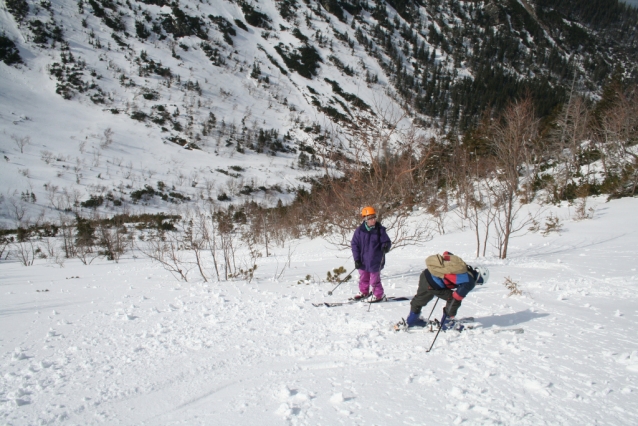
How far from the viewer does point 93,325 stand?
187 inches

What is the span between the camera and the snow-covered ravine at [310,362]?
2631 millimetres

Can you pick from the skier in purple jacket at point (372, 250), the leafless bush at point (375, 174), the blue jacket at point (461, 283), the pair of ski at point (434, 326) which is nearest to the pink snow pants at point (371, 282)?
the skier in purple jacket at point (372, 250)

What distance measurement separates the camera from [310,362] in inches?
139

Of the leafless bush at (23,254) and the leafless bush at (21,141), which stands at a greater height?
the leafless bush at (21,141)

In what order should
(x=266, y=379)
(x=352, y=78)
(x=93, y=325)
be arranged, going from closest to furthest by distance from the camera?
(x=266, y=379)
(x=93, y=325)
(x=352, y=78)

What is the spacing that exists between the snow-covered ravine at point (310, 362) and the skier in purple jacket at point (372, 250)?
13.8 inches

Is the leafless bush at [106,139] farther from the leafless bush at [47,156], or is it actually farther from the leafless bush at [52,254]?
the leafless bush at [52,254]

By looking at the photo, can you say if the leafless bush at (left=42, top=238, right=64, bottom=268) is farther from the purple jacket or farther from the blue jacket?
the blue jacket

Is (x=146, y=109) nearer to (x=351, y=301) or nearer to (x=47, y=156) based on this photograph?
(x=47, y=156)

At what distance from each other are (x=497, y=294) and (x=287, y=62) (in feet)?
430

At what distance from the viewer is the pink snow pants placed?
5875 millimetres

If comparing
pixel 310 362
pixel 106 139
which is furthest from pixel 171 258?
pixel 106 139

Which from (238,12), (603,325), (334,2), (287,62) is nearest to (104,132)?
(287,62)

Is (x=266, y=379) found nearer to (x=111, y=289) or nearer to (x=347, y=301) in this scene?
(x=347, y=301)
